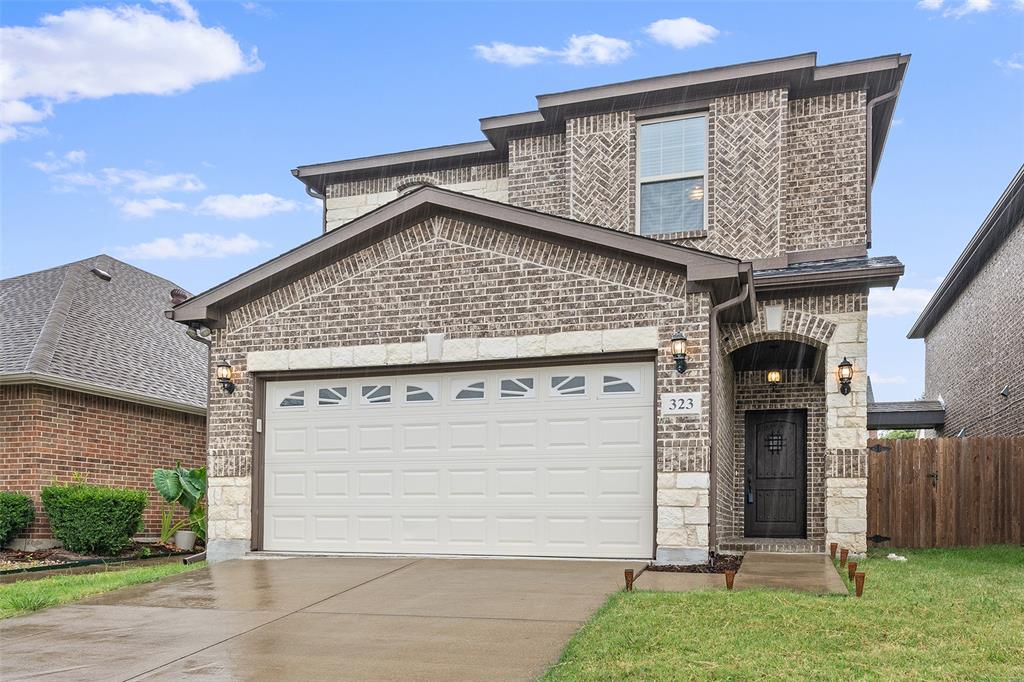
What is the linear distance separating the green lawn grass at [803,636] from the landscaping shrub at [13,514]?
11287 mm

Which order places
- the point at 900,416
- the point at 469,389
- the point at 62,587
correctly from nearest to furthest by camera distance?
the point at 62,587 < the point at 469,389 < the point at 900,416

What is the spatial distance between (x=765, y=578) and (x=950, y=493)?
7.06 m

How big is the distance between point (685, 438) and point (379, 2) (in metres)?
8.27

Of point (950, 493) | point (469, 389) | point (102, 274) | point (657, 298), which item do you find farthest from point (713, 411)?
point (102, 274)

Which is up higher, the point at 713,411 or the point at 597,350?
the point at 597,350

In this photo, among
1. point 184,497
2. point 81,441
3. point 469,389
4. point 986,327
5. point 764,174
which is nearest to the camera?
point 469,389

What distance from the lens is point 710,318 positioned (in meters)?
10.5

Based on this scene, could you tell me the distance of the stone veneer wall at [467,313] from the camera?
1038cm

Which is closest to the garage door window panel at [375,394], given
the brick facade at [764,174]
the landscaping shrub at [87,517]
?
the brick facade at [764,174]

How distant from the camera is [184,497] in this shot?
16250 millimetres

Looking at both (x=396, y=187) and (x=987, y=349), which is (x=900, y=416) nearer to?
(x=987, y=349)

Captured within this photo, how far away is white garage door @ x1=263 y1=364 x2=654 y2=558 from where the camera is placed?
1084cm

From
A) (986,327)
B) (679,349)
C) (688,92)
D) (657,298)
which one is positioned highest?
(688,92)

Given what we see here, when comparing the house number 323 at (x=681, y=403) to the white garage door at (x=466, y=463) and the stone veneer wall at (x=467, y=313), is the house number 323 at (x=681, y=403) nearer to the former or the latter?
the stone veneer wall at (x=467, y=313)
